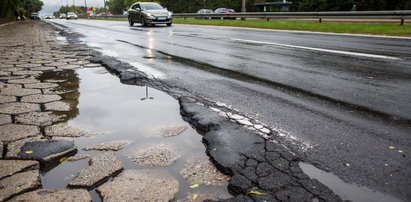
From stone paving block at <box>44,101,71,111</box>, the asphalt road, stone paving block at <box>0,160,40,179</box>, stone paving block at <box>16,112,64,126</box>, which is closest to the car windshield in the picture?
the asphalt road

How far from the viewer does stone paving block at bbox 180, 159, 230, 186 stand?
65.1 inches

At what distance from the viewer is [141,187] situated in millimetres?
1610

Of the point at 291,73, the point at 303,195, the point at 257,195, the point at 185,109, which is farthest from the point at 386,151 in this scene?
the point at 291,73

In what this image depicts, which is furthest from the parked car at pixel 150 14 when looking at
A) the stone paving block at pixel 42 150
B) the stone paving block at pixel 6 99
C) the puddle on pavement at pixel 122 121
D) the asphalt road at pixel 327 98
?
the stone paving block at pixel 42 150

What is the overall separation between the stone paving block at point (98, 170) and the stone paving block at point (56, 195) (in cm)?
7

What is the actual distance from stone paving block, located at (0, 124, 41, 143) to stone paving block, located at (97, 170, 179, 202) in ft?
3.41

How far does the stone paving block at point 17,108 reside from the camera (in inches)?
109

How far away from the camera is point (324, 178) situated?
64.4 inches

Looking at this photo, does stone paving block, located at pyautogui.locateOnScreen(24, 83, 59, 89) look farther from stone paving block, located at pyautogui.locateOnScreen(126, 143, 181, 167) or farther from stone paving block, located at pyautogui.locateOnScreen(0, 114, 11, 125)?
stone paving block, located at pyautogui.locateOnScreen(126, 143, 181, 167)

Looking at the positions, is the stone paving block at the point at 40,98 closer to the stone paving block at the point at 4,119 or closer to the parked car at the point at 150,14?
the stone paving block at the point at 4,119

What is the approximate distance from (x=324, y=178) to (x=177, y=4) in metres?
65.9

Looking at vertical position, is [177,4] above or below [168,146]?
above

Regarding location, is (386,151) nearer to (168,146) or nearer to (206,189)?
(206,189)

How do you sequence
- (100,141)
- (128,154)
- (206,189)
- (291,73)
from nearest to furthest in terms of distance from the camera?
(206,189) → (128,154) → (100,141) → (291,73)
